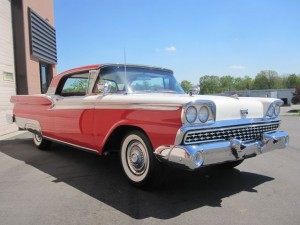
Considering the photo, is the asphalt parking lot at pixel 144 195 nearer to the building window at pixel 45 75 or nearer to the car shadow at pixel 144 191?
the car shadow at pixel 144 191

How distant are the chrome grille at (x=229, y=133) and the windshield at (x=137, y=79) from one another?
58.9 inches

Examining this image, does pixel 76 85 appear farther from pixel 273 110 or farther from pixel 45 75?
pixel 45 75

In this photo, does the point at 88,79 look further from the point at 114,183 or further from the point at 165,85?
the point at 114,183

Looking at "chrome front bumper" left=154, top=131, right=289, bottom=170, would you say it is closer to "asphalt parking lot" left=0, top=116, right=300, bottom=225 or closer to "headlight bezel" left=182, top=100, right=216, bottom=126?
"headlight bezel" left=182, top=100, right=216, bottom=126

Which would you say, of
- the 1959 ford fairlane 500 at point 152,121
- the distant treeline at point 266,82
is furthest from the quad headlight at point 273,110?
the distant treeline at point 266,82

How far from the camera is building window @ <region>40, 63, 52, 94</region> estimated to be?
21234 millimetres

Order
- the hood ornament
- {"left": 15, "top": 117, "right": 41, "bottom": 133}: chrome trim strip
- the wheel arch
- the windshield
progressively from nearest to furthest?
1. the hood ornament
2. the wheel arch
3. the windshield
4. {"left": 15, "top": 117, "right": 41, "bottom": 133}: chrome trim strip

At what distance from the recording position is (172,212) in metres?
3.45

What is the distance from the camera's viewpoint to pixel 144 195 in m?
3.99

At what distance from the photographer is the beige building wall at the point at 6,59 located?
1475cm

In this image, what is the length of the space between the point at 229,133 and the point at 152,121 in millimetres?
937

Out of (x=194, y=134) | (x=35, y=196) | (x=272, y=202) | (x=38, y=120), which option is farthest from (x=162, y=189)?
(x=38, y=120)

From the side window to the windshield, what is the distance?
475 mm

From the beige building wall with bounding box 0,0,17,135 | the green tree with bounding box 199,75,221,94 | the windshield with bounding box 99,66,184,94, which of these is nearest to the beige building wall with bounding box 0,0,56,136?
the beige building wall with bounding box 0,0,17,135
